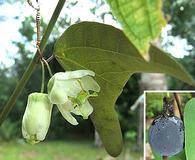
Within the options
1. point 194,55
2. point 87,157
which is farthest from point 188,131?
point 87,157

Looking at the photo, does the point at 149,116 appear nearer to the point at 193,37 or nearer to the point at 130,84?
the point at 193,37

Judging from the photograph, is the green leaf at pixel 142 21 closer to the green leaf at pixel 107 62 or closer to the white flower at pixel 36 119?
the green leaf at pixel 107 62

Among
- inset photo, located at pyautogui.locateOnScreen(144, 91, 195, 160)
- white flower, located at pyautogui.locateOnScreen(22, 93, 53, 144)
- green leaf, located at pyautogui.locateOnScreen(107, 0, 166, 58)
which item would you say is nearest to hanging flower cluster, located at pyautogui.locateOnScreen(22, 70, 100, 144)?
white flower, located at pyautogui.locateOnScreen(22, 93, 53, 144)

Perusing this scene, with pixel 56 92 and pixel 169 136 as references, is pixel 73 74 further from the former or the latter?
pixel 169 136

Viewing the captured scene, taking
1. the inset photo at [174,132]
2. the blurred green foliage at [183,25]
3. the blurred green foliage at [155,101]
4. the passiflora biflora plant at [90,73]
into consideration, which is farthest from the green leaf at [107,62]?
the blurred green foliage at [183,25]

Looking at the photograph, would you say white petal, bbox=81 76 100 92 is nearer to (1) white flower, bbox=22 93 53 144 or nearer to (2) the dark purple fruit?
(1) white flower, bbox=22 93 53 144

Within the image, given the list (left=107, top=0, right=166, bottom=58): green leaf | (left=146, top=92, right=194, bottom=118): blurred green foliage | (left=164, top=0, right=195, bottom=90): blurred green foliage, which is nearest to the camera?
(left=107, top=0, right=166, bottom=58): green leaf

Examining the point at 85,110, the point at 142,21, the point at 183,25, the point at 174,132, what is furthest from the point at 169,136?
the point at 183,25
